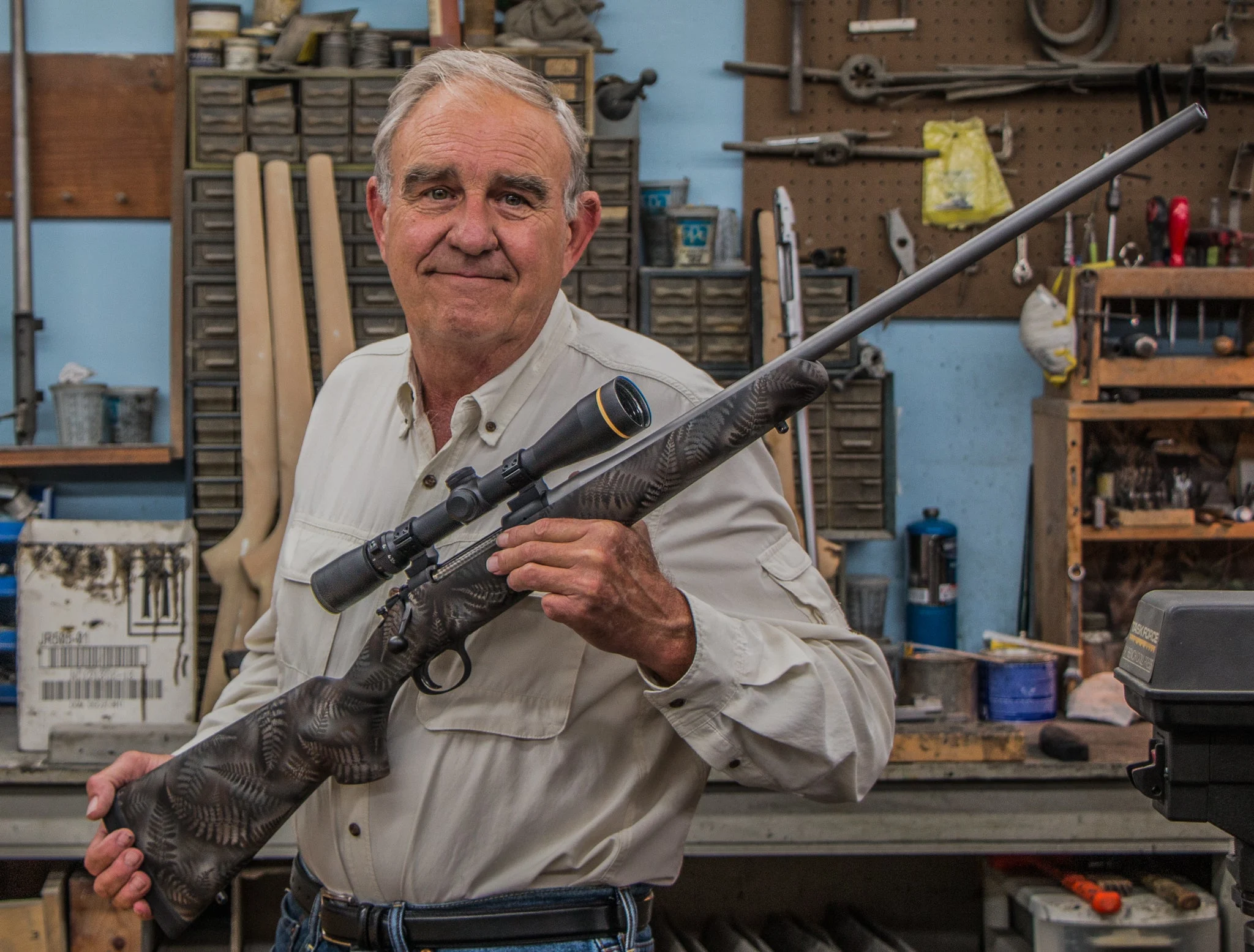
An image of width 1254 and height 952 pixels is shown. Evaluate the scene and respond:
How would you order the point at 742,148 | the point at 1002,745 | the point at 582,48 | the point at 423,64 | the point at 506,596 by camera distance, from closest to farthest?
the point at 506,596
the point at 423,64
the point at 1002,745
the point at 582,48
the point at 742,148

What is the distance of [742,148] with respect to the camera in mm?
3061

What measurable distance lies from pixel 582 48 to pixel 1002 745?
1.79 meters

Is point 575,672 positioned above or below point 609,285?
below

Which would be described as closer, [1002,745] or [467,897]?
[467,897]

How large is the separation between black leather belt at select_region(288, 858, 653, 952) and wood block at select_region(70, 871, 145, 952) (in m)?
1.34

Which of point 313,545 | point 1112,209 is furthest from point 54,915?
point 1112,209

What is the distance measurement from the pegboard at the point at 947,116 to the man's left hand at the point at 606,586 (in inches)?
84.2

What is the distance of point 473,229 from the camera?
127 centimetres

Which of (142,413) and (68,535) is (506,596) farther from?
(142,413)

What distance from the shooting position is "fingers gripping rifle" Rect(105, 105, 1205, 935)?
1129 mm

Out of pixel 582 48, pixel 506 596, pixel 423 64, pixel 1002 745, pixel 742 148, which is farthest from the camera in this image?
pixel 742 148

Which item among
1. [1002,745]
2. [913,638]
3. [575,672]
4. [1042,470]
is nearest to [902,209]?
[1042,470]

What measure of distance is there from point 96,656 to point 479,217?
1.67 meters

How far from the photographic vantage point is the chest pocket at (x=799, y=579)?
1.27 m
